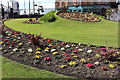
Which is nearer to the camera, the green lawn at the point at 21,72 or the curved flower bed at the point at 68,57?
the green lawn at the point at 21,72

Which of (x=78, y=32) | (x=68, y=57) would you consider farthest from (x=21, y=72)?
(x=78, y=32)

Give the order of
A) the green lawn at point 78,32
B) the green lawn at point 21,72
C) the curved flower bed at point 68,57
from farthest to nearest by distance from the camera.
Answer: the green lawn at point 78,32
the curved flower bed at point 68,57
the green lawn at point 21,72

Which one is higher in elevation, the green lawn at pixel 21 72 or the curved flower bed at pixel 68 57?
the curved flower bed at pixel 68 57

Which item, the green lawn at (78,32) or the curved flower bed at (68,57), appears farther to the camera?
the green lawn at (78,32)

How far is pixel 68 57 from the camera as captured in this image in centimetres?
566

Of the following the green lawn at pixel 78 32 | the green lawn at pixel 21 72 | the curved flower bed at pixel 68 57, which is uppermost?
the green lawn at pixel 78 32

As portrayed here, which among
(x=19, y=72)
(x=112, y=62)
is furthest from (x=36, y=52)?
(x=112, y=62)

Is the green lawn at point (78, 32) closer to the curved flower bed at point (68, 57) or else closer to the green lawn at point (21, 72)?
the curved flower bed at point (68, 57)

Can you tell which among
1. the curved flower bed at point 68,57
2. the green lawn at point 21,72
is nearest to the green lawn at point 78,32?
the curved flower bed at point 68,57

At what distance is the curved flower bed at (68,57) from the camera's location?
15.4ft

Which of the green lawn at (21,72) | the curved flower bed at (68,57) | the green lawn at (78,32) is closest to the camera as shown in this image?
the green lawn at (21,72)

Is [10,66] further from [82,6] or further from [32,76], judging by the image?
[82,6]

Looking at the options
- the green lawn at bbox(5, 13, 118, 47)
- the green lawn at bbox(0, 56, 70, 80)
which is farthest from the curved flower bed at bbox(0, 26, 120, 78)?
the green lawn at bbox(5, 13, 118, 47)

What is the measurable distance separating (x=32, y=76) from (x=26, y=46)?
116 inches
